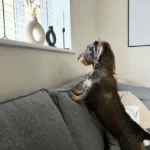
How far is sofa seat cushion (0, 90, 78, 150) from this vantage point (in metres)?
0.65

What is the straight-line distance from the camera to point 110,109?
1.31m

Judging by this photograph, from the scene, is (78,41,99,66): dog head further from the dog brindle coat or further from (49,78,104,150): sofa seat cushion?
(49,78,104,150): sofa seat cushion

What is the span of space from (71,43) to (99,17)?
116 cm

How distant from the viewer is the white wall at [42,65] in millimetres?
1099

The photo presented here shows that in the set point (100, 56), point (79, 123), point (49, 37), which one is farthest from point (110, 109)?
point (49, 37)

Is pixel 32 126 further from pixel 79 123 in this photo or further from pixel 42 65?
pixel 42 65

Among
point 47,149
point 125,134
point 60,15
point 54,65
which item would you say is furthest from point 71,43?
point 47,149

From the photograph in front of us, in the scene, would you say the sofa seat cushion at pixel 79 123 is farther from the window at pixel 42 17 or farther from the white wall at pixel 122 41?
the white wall at pixel 122 41

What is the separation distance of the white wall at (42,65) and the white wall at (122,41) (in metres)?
0.45

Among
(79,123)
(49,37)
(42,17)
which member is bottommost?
(79,123)

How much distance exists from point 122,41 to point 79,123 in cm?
216

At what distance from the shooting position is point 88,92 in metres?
1.31

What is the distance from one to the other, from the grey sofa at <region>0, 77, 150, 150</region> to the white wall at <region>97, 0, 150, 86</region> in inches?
70.8

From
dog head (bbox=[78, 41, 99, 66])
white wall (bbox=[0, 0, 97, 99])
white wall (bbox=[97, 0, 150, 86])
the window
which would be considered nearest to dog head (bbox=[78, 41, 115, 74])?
dog head (bbox=[78, 41, 99, 66])
